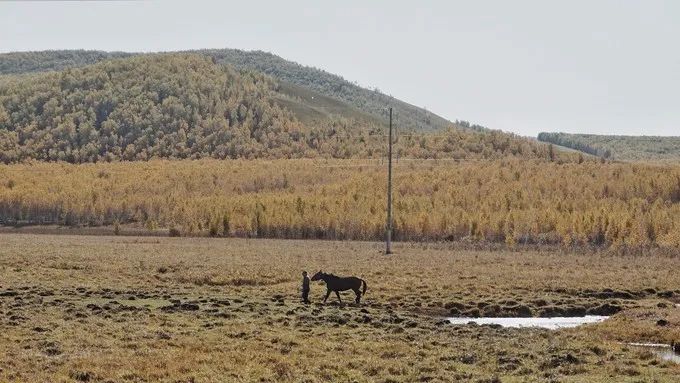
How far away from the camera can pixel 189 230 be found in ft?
307

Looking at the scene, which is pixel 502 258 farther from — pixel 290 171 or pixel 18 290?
pixel 290 171

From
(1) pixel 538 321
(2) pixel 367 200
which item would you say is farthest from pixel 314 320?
(2) pixel 367 200

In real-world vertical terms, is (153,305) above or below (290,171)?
below

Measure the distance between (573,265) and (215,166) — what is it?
10698 cm

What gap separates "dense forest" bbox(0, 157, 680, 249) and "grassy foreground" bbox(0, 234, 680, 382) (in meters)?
25.2

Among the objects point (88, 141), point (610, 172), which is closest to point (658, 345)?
point (610, 172)

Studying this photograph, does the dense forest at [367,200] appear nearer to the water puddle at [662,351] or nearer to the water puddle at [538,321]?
the water puddle at [538,321]

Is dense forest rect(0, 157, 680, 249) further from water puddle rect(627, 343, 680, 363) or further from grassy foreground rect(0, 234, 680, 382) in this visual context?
water puddle rect(627, 343, 680, 363)

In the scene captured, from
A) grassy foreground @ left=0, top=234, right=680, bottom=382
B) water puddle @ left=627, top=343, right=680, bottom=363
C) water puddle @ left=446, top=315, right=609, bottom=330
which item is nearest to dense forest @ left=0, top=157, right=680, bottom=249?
grassy foreground @ left=0, top=234, right=680, bottom=382

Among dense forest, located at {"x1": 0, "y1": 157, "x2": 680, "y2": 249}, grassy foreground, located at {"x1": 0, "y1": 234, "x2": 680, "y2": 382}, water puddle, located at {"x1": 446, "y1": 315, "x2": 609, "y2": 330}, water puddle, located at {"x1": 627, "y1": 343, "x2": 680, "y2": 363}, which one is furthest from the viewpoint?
dense forest, located at {"x1": 0, "y1": 157, "x2": 680, "y2": 249}

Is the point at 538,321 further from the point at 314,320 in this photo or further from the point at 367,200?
the point at 367,200

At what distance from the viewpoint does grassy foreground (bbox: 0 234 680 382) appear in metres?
22.5

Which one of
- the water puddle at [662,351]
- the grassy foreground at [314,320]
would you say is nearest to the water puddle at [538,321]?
the grassy foreground at [314,320]

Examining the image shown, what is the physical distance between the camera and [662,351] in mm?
26938
